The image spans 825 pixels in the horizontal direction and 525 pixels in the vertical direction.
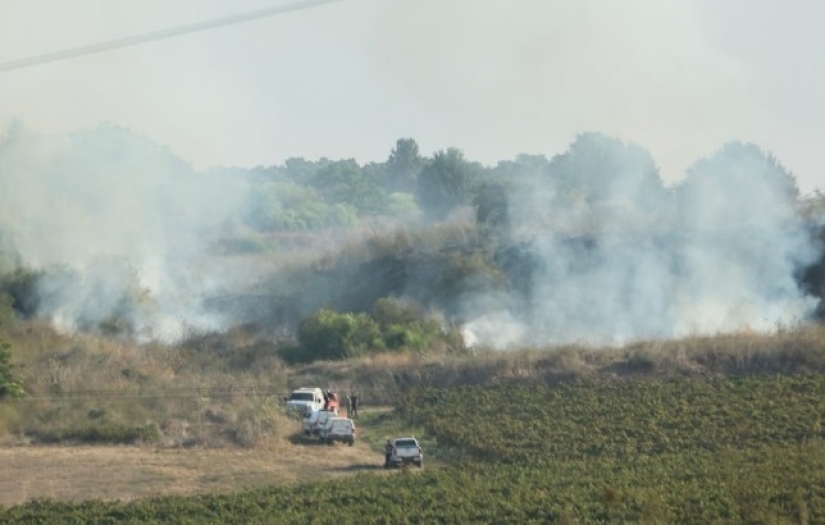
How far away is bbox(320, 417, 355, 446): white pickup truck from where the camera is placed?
1818 inches

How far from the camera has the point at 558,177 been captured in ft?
341

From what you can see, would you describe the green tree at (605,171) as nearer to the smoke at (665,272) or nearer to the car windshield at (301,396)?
the smoke at (665,272)

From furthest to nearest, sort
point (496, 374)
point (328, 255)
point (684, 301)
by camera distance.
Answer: point (328, 255) < point (684, 301) < point (496, 374)

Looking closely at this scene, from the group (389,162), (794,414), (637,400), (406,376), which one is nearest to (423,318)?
(406,376)

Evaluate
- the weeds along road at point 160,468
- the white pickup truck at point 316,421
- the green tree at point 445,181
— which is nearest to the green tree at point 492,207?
the white pickup truck at point 316,421

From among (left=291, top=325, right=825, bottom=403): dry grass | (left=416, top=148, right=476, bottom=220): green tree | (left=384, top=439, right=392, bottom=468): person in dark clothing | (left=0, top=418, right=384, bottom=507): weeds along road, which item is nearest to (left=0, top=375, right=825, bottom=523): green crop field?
(left=384, top=439, right=392, bottom=468): person in dark clothing

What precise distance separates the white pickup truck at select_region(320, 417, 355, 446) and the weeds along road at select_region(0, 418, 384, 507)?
357mm

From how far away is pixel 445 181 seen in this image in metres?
136

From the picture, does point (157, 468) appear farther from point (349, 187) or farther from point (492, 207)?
point (349, 187)

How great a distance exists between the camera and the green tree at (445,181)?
134 meters

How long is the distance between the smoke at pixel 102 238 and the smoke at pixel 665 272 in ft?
49.9

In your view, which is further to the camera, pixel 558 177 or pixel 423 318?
pixel 558 177

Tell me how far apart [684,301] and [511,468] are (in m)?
28.8

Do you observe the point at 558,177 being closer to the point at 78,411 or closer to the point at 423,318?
the point at 423,318
